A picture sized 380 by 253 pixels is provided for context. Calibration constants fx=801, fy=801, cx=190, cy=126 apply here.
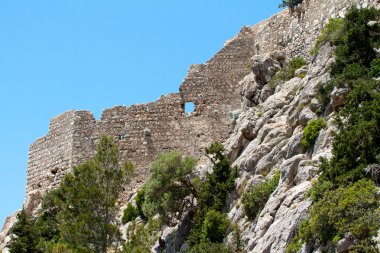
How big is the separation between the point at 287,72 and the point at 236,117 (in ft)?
12.6

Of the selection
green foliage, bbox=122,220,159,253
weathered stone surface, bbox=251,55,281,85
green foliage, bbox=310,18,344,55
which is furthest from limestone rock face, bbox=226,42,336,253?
green foliage, bbox=122,220,159,253

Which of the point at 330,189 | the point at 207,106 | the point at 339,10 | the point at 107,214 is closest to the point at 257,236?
the point at 330,189

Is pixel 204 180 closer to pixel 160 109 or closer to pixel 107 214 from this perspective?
pixel 107 214

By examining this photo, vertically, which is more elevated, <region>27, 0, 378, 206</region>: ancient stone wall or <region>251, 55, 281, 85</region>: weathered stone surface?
<region>27, 0, 378, 206</region>: ancient stone wall

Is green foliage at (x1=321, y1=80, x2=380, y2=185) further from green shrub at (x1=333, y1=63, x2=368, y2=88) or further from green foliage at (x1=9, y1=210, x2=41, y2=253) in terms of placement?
green foliage at (x1=9, y1=210, x2=41, y2=253)

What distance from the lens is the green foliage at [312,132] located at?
22.8 metres

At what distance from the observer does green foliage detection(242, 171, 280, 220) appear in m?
23.2

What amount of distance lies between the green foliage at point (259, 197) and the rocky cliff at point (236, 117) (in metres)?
0.37

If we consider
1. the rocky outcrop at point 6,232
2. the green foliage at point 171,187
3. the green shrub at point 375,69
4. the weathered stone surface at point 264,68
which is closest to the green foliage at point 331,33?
the weathered stone surface at point 264,68

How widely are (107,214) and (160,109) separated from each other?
1059 centimetres

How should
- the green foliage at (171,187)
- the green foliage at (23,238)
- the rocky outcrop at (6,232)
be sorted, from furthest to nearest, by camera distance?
1. the rocky outcrop at (6,232)
2. the green foliage at (23,238)
3. the green foliage at (171,187)

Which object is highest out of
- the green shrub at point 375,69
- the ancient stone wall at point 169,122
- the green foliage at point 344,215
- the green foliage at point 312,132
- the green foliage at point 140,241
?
the ancient stone wall at point 169,122

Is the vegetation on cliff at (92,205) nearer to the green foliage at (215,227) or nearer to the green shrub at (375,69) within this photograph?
the green foliage at (215,227)

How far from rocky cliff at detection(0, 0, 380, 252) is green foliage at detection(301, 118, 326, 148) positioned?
20cm
